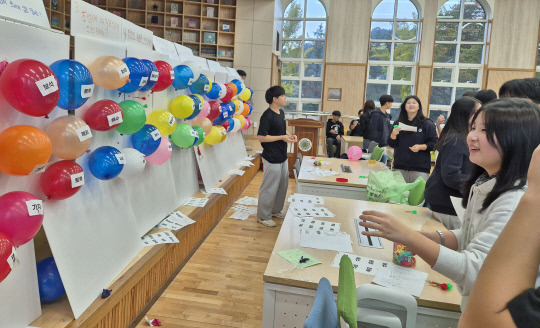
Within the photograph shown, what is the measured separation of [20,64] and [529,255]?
72.9 inches

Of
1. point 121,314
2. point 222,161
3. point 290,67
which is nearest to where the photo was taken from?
point 121,314

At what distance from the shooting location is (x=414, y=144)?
3.94m

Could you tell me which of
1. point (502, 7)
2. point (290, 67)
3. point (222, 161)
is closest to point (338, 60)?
point (290, 67)

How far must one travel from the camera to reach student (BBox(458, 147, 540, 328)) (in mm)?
507

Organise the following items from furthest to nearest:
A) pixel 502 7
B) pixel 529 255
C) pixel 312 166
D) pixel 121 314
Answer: pixel 502 7 < pixel 312 166 < pixel 121 314 < pixel 529 255

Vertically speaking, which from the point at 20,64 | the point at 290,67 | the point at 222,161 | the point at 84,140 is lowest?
the point at 222,161

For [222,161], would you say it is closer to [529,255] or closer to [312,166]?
[312,166]

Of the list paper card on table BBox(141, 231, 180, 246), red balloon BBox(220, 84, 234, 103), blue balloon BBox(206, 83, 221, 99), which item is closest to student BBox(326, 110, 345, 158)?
red balloon BBox(220, 84, 234, 103)

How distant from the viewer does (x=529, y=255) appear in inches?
20.4

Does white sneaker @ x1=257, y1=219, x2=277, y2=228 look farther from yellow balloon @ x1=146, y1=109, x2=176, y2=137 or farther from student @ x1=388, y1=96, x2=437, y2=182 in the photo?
yellow balloon @ x1=146, y1=109, x2=176, y2=137

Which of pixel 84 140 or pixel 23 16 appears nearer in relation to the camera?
pixel 23 16

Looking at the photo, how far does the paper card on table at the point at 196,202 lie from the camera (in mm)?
4043

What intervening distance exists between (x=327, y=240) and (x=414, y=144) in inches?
90.6

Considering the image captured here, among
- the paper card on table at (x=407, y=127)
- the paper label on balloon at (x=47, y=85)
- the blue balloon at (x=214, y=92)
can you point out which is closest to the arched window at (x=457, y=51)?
the paper card on table at (x=407, y=127)
